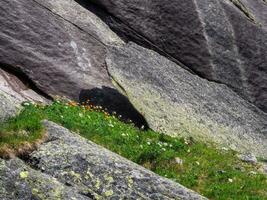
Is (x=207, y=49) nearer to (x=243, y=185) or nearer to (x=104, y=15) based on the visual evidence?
(x=104, y=15)

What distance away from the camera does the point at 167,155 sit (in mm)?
21438

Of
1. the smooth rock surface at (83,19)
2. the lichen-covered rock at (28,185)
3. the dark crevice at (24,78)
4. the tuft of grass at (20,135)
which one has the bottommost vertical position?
the dark crevice at (24,78)

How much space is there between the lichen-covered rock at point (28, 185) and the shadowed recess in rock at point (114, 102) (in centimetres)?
1342

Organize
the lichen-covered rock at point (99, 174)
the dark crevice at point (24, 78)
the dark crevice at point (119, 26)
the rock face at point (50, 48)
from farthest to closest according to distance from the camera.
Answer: the dark crevice at point (119, 26)
the rock face at point (50, 48)
the dark crevice at point (24, 78)
the lichen-covered rock at point (99, 174)

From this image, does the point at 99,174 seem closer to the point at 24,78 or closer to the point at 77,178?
the point at 77,178

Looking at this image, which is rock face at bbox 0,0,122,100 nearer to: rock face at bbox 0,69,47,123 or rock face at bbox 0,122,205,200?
rock face at bbox 0,69,47,123

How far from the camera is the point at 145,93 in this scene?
28438 mm

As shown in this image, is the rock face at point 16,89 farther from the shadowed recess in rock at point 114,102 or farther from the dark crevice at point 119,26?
the dark crevice at point 119,26

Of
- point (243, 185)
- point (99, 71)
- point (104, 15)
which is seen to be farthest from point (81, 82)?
point (243, 185)

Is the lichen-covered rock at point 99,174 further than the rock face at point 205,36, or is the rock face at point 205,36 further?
the rock face at point 205,36

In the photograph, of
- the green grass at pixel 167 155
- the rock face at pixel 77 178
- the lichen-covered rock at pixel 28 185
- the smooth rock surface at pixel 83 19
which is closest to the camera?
the lichen-covered rock at pixel 28 185

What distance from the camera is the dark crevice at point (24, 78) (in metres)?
25.4

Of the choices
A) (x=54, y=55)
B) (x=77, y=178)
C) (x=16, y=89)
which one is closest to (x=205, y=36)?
(x=54, y=55)

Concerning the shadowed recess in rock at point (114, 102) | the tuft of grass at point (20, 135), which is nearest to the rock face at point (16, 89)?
the shadowed recess in rock at point (114, 102)
